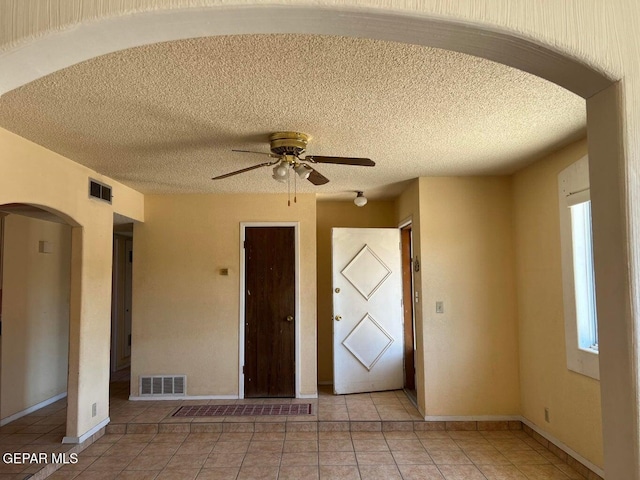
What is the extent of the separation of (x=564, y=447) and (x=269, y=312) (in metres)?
3.13

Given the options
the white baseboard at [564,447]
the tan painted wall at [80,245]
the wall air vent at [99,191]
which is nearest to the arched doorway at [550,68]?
the tan painted wall at [80,245]

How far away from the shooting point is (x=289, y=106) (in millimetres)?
2490

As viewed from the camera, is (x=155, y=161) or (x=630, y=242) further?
(x=155, y=161)

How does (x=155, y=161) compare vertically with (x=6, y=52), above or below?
above

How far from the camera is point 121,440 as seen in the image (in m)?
3.94

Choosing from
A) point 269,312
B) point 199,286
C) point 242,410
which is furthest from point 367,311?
point 199,286

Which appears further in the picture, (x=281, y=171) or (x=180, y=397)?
(x=180, y=397)

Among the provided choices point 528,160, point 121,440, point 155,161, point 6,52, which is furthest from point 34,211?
point 528,160

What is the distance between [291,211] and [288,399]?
7.16ft

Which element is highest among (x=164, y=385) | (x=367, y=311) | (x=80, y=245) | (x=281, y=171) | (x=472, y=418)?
(x=281, y=171)

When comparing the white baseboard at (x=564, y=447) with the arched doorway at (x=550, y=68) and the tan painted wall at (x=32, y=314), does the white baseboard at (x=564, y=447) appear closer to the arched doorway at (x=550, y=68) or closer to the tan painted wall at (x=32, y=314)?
the arched doorway at (x=550, y=68)

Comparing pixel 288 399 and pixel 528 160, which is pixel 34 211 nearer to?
pixel 288 399

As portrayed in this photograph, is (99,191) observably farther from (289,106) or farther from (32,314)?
(289,106)

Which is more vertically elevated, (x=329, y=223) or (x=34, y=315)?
(x=329, y=223)
